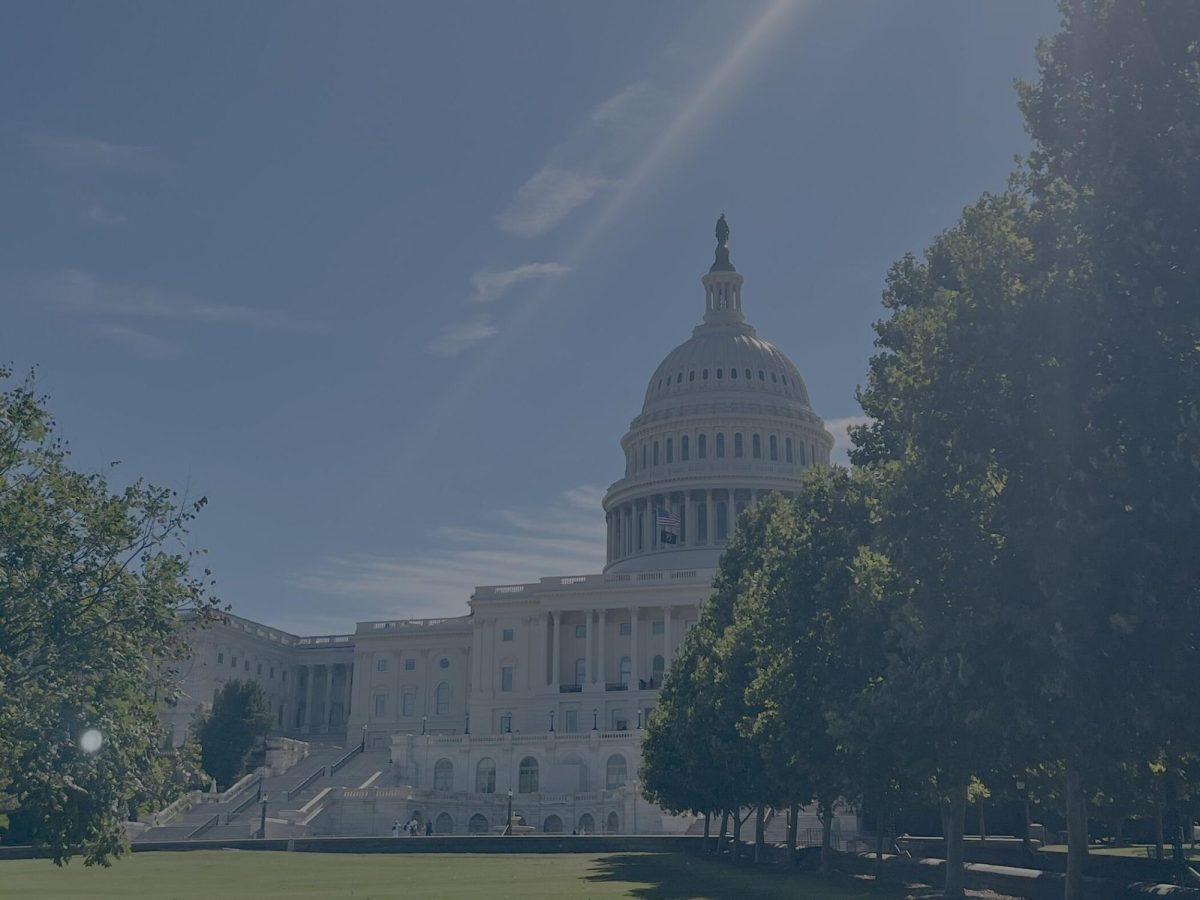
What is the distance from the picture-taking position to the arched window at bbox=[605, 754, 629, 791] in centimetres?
10144

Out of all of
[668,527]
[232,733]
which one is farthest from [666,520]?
[232,733]

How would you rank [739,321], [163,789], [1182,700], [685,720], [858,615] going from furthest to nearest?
[739,321] → [685,720] → [858,615] → [163,789] → [1182,700]

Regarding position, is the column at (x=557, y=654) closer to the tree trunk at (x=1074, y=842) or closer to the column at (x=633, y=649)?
the column at (x=633, y=649)

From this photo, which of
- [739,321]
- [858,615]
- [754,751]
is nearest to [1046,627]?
[858,615]

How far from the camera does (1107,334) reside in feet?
76.5

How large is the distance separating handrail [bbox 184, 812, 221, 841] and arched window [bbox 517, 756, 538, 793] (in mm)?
23108

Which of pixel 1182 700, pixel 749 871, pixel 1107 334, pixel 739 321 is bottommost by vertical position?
pixel 749 871

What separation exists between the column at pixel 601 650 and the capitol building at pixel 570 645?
17 cm

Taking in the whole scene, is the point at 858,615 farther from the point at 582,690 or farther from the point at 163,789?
the point at 582,690

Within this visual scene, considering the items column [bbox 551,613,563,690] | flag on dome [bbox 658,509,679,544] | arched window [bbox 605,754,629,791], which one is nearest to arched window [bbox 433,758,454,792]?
arched window [bbox 605,754,629,791]

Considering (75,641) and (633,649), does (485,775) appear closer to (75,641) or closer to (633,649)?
(633,649)

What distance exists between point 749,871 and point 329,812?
166 feet

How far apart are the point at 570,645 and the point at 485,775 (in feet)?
102

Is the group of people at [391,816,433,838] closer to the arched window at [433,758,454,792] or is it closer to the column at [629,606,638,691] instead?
the arched window at [433,758,454,792]
